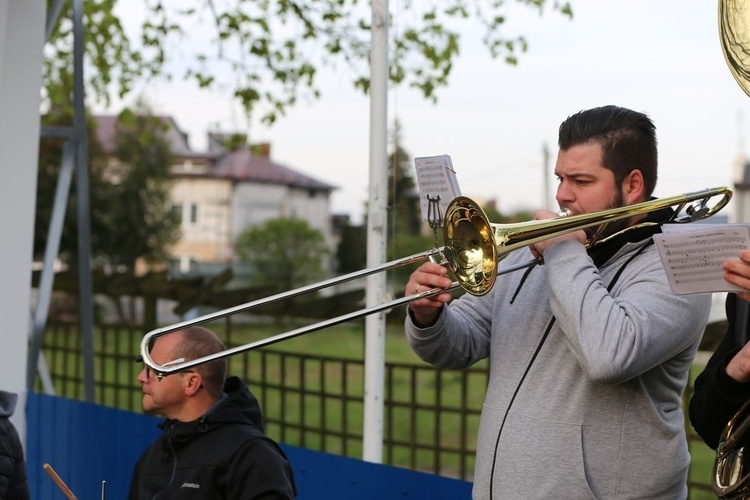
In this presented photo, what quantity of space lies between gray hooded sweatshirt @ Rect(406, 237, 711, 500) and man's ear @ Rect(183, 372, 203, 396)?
1040 millimetres

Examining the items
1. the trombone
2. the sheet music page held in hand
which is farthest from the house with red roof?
the sheet music page held in hand

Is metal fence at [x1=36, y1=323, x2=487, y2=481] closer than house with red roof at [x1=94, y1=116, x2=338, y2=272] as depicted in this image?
Yes

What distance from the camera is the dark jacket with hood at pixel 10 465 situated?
12.9 ft

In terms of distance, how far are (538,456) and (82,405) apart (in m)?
3.48

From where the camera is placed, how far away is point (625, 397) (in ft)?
8.02

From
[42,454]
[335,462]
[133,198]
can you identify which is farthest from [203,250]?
[335,462]

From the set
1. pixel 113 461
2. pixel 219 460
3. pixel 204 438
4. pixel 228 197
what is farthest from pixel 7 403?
pixel 228 197

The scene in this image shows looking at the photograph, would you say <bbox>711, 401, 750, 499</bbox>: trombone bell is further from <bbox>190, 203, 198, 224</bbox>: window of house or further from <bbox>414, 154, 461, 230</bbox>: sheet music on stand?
<bbox>190, 203, 198, 224</bbox>: window of house

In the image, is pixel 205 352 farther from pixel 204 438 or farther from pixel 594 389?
pixel 594 389

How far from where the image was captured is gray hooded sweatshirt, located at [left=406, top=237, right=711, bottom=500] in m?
2.34

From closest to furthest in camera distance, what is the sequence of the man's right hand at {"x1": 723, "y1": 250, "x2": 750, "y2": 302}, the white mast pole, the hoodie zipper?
the man's right hand at {"x1": 723, "y1": 250, "x2": 750, "y2": 302} < the hoodie zipper < the white mast pole

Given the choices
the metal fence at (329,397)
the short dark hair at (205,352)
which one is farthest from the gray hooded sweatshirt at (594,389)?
the metal fence at (329,397)

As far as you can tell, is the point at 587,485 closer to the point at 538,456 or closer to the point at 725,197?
the point at 538,456

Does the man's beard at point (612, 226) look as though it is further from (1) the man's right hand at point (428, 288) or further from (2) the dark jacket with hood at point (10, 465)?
(2) the dark jacket with hood at point (10, 465)
